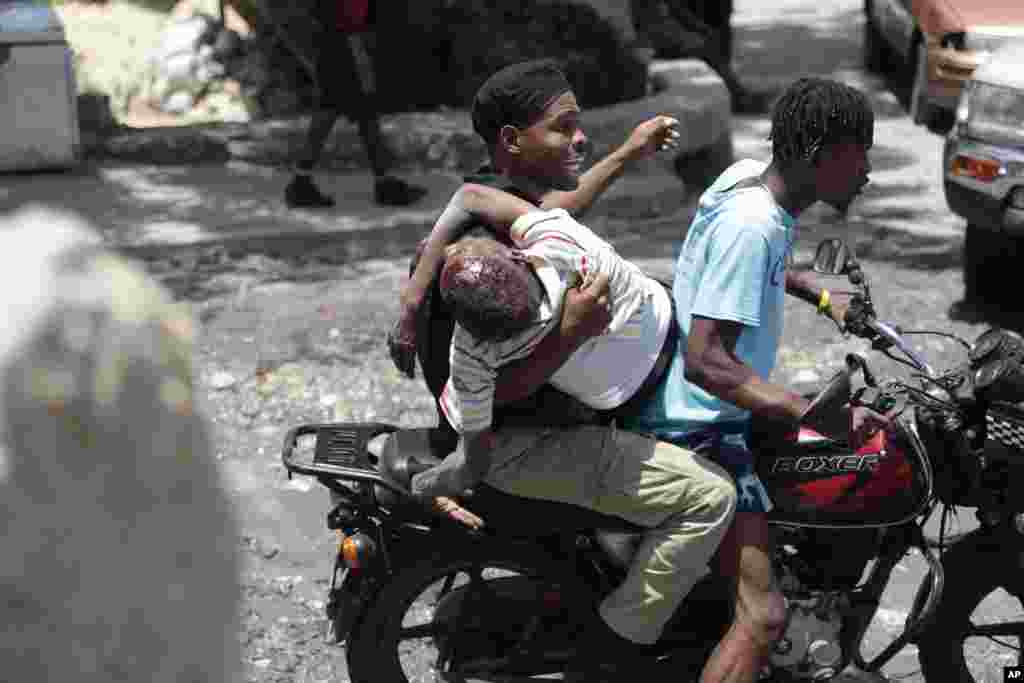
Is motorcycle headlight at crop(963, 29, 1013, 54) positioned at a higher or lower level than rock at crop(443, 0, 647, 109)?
higher

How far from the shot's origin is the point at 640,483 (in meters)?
3.31

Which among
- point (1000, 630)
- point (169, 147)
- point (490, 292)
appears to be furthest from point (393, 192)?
point (490, 292)

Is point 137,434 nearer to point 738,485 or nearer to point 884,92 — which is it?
point 738,485

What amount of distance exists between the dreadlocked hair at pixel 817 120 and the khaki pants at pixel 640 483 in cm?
70

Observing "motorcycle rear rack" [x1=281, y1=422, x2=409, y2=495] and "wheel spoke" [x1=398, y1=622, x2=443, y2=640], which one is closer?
"motorcycle rear rack" [x1=281, y1=422, x2=409, y2=495]

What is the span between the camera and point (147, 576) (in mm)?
1312

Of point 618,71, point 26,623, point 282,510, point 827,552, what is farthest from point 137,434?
point 618,71

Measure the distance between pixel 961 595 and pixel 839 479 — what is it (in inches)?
19.6

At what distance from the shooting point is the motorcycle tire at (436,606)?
355 cm

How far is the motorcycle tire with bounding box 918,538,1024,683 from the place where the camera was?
3654mm

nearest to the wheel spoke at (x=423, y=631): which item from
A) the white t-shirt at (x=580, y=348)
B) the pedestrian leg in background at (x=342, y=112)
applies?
the white t-shirt at (x=580, y=348)

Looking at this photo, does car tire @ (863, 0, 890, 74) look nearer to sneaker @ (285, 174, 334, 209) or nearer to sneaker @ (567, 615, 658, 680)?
sneaker @ (285, 174, 334, 209)

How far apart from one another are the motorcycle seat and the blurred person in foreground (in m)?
2.10

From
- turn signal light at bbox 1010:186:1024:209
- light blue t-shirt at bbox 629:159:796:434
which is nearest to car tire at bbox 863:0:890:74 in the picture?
turn signal light at bbox 1010:186:1024:209
